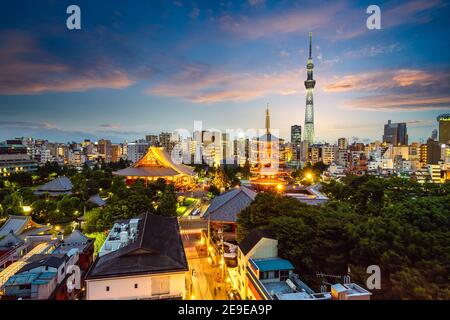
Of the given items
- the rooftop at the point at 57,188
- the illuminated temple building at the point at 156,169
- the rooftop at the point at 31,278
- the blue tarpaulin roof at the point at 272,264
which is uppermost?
the illuminated temple building at the point at 156,169

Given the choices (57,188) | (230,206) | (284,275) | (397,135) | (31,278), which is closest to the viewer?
(31,278)

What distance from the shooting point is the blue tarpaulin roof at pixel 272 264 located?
521 cm

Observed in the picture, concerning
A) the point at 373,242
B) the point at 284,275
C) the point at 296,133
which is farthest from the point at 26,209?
the point at 296,133

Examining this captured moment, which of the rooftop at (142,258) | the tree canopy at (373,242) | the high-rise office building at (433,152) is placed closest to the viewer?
the tree canopy at (373,242)

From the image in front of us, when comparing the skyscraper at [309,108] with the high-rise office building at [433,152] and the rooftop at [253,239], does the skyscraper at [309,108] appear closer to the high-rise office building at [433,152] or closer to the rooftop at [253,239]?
the high-rise office building at [433,152]

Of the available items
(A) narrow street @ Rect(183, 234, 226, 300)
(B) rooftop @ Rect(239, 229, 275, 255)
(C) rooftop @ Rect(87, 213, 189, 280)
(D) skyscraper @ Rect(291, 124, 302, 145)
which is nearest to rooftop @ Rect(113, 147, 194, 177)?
(A) narrow street @ Rect(183, 234, 226, 300)

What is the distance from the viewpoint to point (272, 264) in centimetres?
537

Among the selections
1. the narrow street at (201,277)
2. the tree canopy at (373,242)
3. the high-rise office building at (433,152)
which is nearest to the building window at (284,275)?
the tree canopy at (373,242)

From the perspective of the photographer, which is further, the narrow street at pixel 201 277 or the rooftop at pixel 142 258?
the narrow street at pixel 201 277

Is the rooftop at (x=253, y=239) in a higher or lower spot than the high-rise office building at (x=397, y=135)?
lower

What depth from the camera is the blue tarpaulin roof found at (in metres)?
5.21

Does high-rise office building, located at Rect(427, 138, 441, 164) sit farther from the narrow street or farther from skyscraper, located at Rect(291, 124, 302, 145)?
skyscraper, located at Rect(291, 124, 302, 145)

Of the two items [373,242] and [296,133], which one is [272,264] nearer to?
[373,242]
